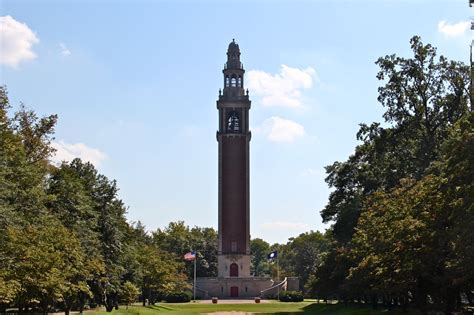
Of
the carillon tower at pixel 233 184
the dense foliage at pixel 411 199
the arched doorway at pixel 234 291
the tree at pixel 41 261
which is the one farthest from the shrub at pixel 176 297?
the tree at pixel 41 261

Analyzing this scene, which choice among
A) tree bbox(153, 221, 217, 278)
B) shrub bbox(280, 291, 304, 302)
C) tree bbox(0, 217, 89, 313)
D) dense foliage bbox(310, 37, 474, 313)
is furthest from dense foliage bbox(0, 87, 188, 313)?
tree bbox(153, 221, 217, 278)

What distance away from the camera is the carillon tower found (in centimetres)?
9712

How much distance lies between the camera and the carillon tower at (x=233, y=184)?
97125 mm

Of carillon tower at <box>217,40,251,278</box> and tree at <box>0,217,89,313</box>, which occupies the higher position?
carillon tower at <box>217,40,251,278</box>

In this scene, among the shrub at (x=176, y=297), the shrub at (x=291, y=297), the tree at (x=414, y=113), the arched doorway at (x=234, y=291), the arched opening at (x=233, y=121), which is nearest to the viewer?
the tree at (x=414, y=113)

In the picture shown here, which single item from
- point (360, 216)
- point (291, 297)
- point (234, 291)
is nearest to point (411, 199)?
point (360, 216)

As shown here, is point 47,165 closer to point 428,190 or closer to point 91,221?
point 91,221

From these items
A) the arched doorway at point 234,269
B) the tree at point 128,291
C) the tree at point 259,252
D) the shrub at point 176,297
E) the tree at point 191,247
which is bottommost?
the tree at point 128,291

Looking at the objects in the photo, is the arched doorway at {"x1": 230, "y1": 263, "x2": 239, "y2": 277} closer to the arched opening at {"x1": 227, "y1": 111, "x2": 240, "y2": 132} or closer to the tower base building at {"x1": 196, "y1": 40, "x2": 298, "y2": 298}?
the tower base building at {"x1": 196, "y1": 40, "x2": 298, "y2": 298}

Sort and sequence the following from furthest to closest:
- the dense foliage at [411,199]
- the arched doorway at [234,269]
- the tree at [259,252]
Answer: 1. the tree at [259,252]
2. the arched doorway at [234,269]
3. the dense foliage at [411,199]

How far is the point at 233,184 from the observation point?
9875 cm

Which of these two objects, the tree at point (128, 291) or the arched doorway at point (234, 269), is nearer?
the tree at point (128, 291)

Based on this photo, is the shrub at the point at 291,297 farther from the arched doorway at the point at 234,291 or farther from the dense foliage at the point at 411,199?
the dense foliage at the point at 411,199

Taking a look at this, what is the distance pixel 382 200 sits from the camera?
46.0m
